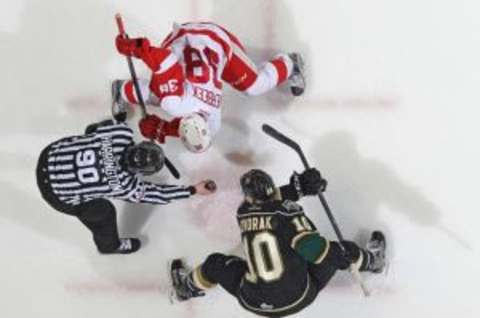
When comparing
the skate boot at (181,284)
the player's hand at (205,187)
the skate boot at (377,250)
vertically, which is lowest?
the skate boot at (181,284)

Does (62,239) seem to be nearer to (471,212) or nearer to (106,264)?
(106,264)

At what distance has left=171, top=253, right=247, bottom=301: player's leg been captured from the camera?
3.04m

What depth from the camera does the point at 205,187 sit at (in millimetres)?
3174

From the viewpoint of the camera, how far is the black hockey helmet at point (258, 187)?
9.19ft

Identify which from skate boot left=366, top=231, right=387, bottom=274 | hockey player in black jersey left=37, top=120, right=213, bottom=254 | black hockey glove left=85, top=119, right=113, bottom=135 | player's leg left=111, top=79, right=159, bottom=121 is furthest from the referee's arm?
skate boot left=366, top=231, right=387, bottom=274

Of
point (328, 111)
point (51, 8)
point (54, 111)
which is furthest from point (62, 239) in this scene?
point (328, 111)

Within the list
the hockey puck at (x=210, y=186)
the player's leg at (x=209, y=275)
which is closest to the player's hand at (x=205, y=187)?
the hockey puck at (x=210, y=186)

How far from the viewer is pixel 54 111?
3426 mm

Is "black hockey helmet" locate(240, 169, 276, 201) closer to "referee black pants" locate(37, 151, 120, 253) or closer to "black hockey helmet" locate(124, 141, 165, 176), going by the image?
"black hockey helmet" locate(124, 141, 165, 176)

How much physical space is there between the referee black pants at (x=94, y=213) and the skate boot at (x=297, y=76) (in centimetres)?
87

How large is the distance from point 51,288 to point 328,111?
1420 mm

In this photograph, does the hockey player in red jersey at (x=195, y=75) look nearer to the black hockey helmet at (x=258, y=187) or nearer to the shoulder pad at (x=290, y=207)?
the black hockey helmet at (x=258, y=187)

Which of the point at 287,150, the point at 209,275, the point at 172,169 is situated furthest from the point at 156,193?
the point at 287,150

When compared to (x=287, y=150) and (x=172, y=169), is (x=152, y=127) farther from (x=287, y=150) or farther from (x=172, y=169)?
(x=287, y=150)
